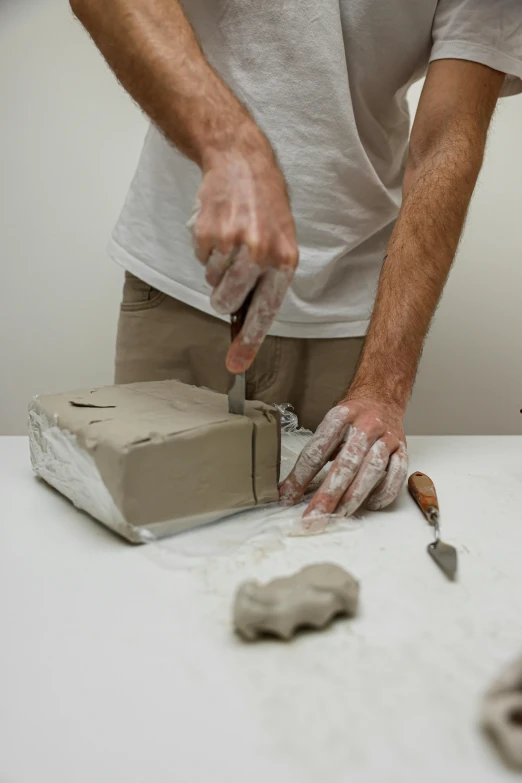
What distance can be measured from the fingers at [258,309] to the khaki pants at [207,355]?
54cm

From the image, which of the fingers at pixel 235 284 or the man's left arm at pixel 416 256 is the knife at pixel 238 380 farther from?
the man's left arm at pixel 416 256

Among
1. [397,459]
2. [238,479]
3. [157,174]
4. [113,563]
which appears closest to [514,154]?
[157,174]

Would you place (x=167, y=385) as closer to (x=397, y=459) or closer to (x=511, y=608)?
(x=397, y=459)

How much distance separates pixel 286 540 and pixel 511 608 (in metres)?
0.30

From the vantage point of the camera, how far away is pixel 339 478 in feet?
3.09

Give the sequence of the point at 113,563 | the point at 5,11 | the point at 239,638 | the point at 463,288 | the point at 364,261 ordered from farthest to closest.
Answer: the point at 463,288, the point at 5,11, the point at 364,261, the point at 113,563, the point at 239,638

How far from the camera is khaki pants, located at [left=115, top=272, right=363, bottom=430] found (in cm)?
145

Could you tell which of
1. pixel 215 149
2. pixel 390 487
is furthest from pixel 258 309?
pixel 390 487

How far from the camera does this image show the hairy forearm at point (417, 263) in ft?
3.94

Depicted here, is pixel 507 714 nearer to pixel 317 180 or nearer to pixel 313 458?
pixel 313 458

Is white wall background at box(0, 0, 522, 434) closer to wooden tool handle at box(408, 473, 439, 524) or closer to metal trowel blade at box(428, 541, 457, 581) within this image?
wooden tool handle at box(408, 473, 439, 524)

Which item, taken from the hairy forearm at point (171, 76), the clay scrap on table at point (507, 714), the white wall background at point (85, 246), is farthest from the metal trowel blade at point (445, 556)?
the white wall background at point (85, 246)

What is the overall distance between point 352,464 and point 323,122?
30.6 inches

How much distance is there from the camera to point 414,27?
1.31 m
